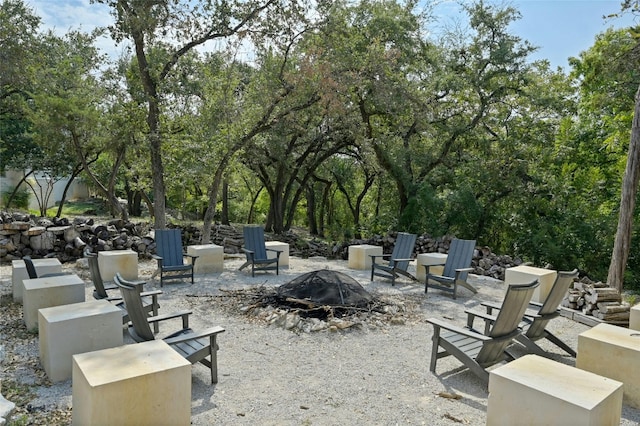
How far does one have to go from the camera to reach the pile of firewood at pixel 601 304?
5.46 m

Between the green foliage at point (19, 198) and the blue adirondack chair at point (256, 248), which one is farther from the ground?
the green foliage at point (19, 198)

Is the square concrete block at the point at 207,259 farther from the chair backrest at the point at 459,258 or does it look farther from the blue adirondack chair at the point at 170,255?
the chair backrest at the point at 459,258

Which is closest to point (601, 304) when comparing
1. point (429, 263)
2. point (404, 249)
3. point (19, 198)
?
point (429, 263)

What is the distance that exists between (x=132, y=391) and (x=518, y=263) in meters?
8.64

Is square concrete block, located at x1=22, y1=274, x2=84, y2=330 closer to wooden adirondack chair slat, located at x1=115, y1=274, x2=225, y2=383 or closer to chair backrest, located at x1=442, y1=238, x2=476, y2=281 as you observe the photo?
wooden adirondack chair slat, located at x1=115, y1=274, x2=225, y2=383

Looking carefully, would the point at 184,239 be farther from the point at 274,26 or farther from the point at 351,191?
the point at 351,191

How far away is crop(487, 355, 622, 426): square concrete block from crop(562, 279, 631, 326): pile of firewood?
328 cm

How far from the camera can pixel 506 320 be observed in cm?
355

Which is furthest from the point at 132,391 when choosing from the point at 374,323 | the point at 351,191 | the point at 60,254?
the point at 351,191

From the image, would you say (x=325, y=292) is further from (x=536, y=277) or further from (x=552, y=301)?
(x=536, y=277)

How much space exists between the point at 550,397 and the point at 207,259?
697 cm

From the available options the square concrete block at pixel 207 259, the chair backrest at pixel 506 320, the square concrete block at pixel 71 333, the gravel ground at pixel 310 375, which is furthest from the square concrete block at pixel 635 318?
the square concrete block at pixel 207 259

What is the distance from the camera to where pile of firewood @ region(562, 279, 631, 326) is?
5.46 m

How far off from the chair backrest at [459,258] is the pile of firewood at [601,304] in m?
1.55
